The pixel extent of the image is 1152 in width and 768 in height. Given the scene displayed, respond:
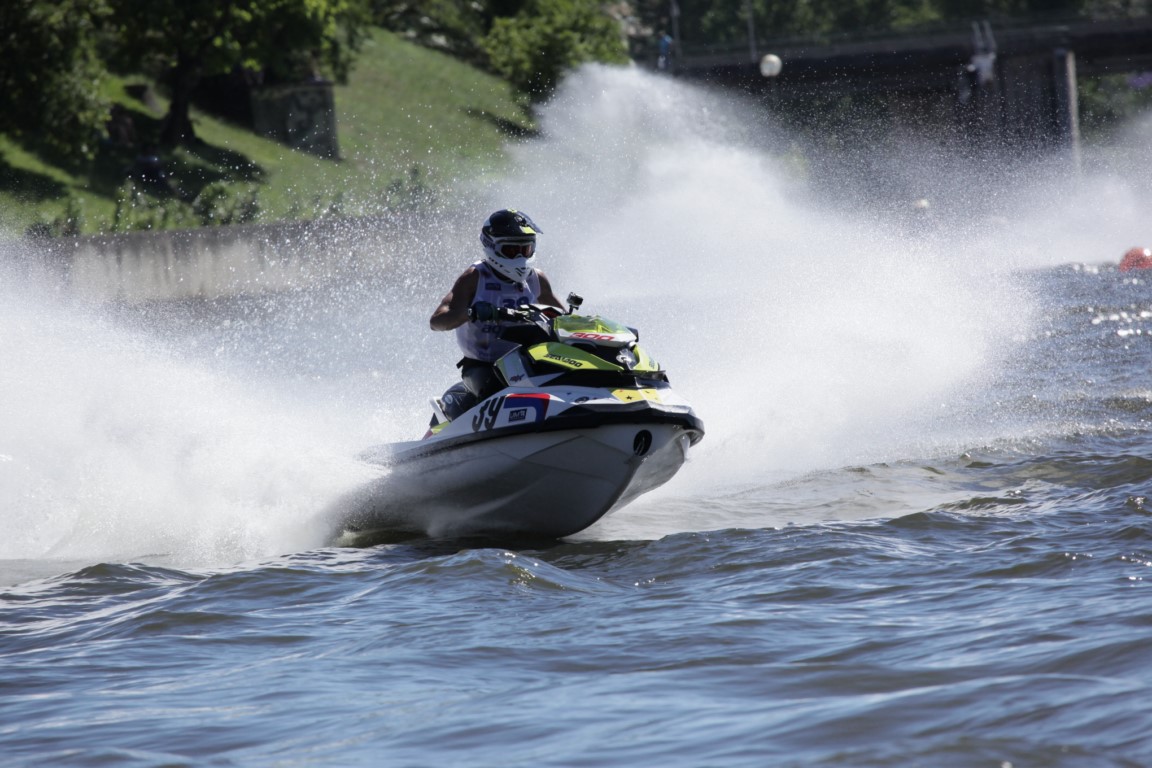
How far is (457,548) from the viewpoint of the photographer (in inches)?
328

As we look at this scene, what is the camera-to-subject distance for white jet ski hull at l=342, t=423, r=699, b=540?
783 cm

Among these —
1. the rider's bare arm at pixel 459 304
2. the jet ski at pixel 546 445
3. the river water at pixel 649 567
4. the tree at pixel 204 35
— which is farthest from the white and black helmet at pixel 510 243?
the tree at pixel 204 35

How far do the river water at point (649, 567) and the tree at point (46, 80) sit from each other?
17.8m

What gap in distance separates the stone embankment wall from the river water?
19.3 ft

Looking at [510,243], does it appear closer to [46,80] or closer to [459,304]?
[459,304]

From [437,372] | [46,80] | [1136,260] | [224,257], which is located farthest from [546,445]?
[46,80]

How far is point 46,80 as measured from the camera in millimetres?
34562

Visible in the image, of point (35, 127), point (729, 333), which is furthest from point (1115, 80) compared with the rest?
point (729, 333)

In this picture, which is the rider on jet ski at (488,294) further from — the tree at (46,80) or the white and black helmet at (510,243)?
the tree at (46,80)

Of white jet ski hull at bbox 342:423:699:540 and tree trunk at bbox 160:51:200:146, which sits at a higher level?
tree trunk at bbox 160:51:200:146

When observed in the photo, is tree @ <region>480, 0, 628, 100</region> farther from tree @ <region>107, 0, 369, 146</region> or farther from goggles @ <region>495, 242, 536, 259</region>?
goggles @ <region>495, 242, 536, 259</region>

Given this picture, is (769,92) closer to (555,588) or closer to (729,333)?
(729,333)

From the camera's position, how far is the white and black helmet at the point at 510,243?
8664mm

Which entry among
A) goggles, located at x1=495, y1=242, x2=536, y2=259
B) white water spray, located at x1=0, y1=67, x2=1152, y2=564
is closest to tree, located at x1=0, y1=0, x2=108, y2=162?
white water spray, located at x1=0, y1=67, x2=1152, y2=564
